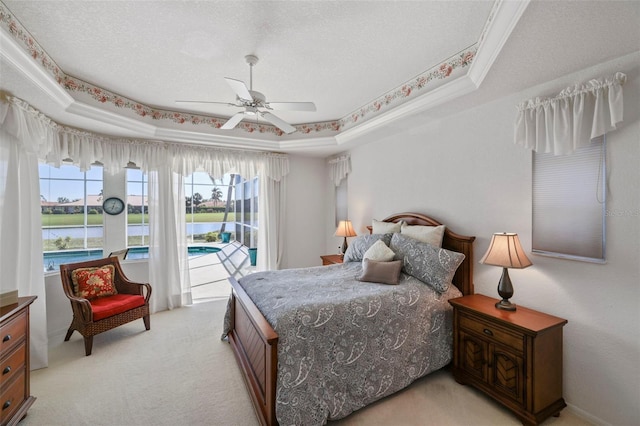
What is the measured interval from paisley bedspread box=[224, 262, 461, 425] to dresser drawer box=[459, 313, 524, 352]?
18 centimetres

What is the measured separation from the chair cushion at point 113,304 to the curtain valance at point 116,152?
160 cm

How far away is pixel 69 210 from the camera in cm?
361

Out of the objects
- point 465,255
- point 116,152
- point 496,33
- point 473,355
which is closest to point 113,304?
point 116,152

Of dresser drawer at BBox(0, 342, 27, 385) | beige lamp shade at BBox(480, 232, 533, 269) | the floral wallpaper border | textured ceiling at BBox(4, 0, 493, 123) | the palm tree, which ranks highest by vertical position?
textured ceiling at BBox(4, 0, 493, 123)

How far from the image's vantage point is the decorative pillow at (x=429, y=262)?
2.48 metres

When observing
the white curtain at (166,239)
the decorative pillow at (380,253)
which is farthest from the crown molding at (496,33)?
the white curtain at (166,239)

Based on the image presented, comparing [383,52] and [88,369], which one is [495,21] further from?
[88,369]

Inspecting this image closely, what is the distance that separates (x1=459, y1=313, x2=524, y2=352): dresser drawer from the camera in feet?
6.38

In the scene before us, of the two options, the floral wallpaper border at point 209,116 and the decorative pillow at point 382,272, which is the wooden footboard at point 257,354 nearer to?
the decorative pillow at point 382,272

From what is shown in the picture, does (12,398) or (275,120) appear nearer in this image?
(12,398)

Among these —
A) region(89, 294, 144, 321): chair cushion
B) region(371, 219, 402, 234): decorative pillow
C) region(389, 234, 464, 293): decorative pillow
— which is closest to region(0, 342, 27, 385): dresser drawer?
region(89, 294, 144, 321): chair cushion

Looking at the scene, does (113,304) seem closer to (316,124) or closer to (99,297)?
(99,297)

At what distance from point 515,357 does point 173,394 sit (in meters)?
2.60

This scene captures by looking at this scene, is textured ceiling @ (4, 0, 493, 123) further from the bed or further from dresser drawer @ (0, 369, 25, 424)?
dresser drawer @ (0, 369, 25, 424)
